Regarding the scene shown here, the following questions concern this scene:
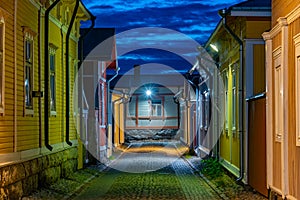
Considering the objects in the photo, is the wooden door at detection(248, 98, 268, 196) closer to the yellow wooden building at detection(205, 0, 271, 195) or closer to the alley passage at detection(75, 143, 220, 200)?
the yellow wooden building at detection(205, 0, 271, 195)

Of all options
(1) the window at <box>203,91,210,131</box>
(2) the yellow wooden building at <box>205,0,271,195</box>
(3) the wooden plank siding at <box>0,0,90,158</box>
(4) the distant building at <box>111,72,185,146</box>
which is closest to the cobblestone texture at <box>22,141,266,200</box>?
(2) the yellow wooden building at <box>205,0,271,195</box>

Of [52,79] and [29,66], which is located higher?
[29,66]

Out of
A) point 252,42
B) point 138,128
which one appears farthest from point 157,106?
point 252,42

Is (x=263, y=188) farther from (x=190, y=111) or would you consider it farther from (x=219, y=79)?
(x=190, y=111)

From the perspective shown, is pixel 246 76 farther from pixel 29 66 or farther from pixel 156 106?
pixel 156 106

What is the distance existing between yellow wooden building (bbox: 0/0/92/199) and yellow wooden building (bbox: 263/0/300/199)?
475cm

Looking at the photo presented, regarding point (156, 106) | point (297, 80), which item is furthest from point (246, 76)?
point (156, 106)

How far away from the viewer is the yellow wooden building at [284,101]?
9.89m

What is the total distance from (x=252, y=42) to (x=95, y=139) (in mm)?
10773

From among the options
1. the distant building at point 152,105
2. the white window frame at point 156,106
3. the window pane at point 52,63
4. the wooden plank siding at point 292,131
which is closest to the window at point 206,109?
the window pane at point 52,63

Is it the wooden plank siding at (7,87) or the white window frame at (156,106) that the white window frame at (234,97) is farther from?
the white window frame at (156,106)

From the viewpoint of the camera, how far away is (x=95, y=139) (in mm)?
25812

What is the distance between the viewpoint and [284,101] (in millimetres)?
10539

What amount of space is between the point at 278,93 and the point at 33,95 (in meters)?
5.67
